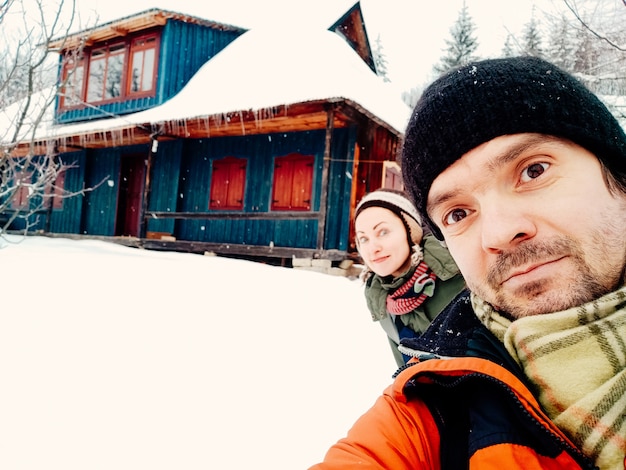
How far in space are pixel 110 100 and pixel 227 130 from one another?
5.40 metres

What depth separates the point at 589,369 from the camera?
0.96m

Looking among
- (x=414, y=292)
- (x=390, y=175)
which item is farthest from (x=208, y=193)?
(x=414, y=292)

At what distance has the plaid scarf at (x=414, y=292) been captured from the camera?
2625 mm

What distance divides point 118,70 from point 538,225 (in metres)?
16.0

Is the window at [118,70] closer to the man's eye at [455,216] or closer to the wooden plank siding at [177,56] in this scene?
the wooden plank siding at [177,56]

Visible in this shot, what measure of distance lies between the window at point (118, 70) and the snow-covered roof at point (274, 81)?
130 centimetres

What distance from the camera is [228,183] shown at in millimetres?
12188

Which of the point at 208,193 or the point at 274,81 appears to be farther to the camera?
the point at 208,193

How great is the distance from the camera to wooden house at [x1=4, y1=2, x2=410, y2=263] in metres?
9.99

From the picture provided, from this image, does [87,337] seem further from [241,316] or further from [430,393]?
[430,393]

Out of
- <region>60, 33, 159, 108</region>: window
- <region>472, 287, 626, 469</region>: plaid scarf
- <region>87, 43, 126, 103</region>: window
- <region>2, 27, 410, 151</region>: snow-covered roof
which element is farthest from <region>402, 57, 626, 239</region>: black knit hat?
<region>87, 43, 126, 103</region>: window

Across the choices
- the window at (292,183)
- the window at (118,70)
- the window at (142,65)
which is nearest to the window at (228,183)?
the window at (292,183)

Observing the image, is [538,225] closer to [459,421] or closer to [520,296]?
[520,296]

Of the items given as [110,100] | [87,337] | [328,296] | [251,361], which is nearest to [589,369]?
[251,361]
